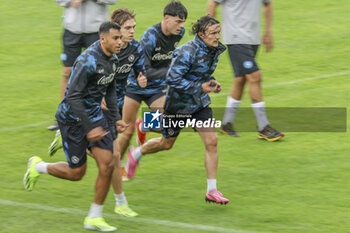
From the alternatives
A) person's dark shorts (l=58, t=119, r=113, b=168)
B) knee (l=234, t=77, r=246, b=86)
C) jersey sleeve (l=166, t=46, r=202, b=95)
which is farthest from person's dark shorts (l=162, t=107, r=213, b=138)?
knee (l=234, t=77, r=246, b=86)

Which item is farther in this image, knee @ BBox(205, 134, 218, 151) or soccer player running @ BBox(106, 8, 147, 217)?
soccer player running @ BBox(106, 8, 147, 217)

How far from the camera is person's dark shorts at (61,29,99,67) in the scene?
11.0 metres

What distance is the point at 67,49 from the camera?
36.5 feet

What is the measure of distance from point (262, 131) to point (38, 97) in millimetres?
4414

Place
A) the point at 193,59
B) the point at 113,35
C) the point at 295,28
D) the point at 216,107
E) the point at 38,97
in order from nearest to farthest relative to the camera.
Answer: the point at 113,35, the point at 193,59, the point at 216,107, the point at 38,97, the point at 295,28

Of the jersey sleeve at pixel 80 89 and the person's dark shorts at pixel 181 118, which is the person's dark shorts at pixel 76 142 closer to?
the jersey sleeve at pixel 80 89

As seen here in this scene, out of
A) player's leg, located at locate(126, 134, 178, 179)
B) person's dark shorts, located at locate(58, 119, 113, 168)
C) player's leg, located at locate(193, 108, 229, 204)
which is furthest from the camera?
player's leg, located at locate(126, 134, 178, 179)

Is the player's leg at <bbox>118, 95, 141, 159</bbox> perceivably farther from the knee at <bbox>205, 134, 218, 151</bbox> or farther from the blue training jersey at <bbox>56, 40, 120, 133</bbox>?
the blue training jersey at <bbox>56, 40, 120, 133</bbox>

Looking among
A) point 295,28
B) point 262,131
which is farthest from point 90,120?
point 295,28

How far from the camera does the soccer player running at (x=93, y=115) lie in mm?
7422

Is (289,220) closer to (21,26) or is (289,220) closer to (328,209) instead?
(328,209)

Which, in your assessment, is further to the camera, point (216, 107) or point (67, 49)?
point (216, 107)

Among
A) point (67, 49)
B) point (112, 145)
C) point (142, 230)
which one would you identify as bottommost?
point (142, 230)

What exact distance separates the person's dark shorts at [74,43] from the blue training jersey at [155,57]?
61.5 inches
